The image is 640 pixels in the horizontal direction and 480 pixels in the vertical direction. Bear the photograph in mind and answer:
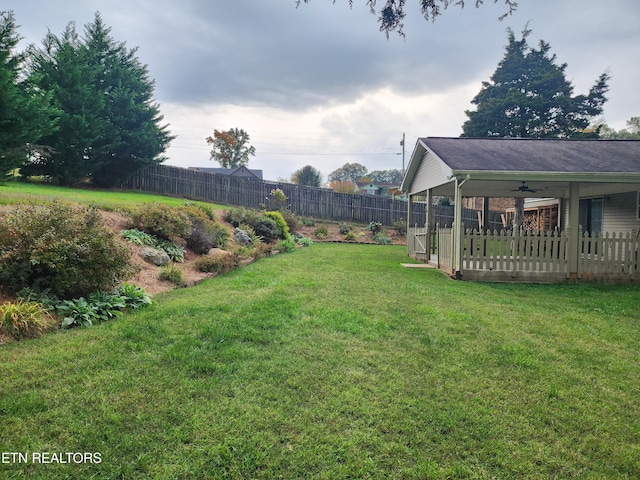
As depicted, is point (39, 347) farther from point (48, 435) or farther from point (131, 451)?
point (131, 451)

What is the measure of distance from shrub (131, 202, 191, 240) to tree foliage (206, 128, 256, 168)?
4506 cm

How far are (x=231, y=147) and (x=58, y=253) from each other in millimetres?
51044

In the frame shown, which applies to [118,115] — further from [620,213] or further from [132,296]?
[620,213]

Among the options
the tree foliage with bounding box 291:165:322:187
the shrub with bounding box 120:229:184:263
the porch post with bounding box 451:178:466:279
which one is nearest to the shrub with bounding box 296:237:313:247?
the shrub with bounding box 120:229:184:263

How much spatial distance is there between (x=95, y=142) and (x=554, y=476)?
1948 cm

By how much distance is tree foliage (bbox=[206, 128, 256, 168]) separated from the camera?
5141 cm

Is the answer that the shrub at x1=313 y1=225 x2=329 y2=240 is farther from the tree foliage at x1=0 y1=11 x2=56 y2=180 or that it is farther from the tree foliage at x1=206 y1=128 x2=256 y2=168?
the tree foliage at x1=206 y1=128 x2=256 y2=168

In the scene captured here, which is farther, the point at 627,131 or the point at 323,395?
the point at 627,131

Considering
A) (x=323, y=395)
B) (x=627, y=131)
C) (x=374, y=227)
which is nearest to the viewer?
(x=323, y=395)

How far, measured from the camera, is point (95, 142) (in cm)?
1653

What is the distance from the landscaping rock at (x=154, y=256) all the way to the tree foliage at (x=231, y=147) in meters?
46.6

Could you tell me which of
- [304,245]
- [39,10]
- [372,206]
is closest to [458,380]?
[39,10]

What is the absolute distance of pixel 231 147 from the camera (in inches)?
2067

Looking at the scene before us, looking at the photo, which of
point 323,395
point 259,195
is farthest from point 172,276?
point 259,195
